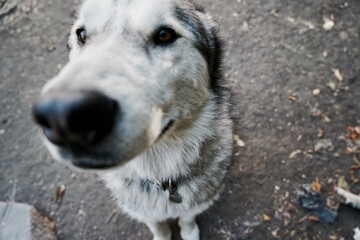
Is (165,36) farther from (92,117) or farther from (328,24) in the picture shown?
(328,24)

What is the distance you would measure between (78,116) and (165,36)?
932mm

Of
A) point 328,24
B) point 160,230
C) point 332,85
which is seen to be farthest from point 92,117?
point 328,24

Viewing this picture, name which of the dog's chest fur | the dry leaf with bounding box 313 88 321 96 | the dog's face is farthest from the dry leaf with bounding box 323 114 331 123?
the dog's face

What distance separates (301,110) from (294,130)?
25cm

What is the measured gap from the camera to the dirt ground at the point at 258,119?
3557 mm

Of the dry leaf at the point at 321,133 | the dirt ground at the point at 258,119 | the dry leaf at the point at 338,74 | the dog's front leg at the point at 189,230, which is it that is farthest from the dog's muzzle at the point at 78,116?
the dry leaf at the point at 338,74

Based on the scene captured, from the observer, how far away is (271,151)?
12.5 feet

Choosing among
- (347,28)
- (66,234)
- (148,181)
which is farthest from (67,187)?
(347,28)

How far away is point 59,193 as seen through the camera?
3.74 m

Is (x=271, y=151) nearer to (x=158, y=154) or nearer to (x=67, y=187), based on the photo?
(x=158, y=154)

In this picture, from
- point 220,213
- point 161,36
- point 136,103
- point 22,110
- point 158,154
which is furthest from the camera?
point 22,110

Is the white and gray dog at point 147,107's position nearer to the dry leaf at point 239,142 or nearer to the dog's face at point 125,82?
the dog's face at point 125,82

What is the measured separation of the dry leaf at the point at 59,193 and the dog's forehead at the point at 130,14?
214 cm

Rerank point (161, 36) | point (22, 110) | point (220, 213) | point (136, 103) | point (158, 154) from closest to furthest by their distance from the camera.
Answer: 1. point (136, 103)
2. point (161, 36)
3. point (158, 154)
4. point (220, 213)
5. point (22, 110)
